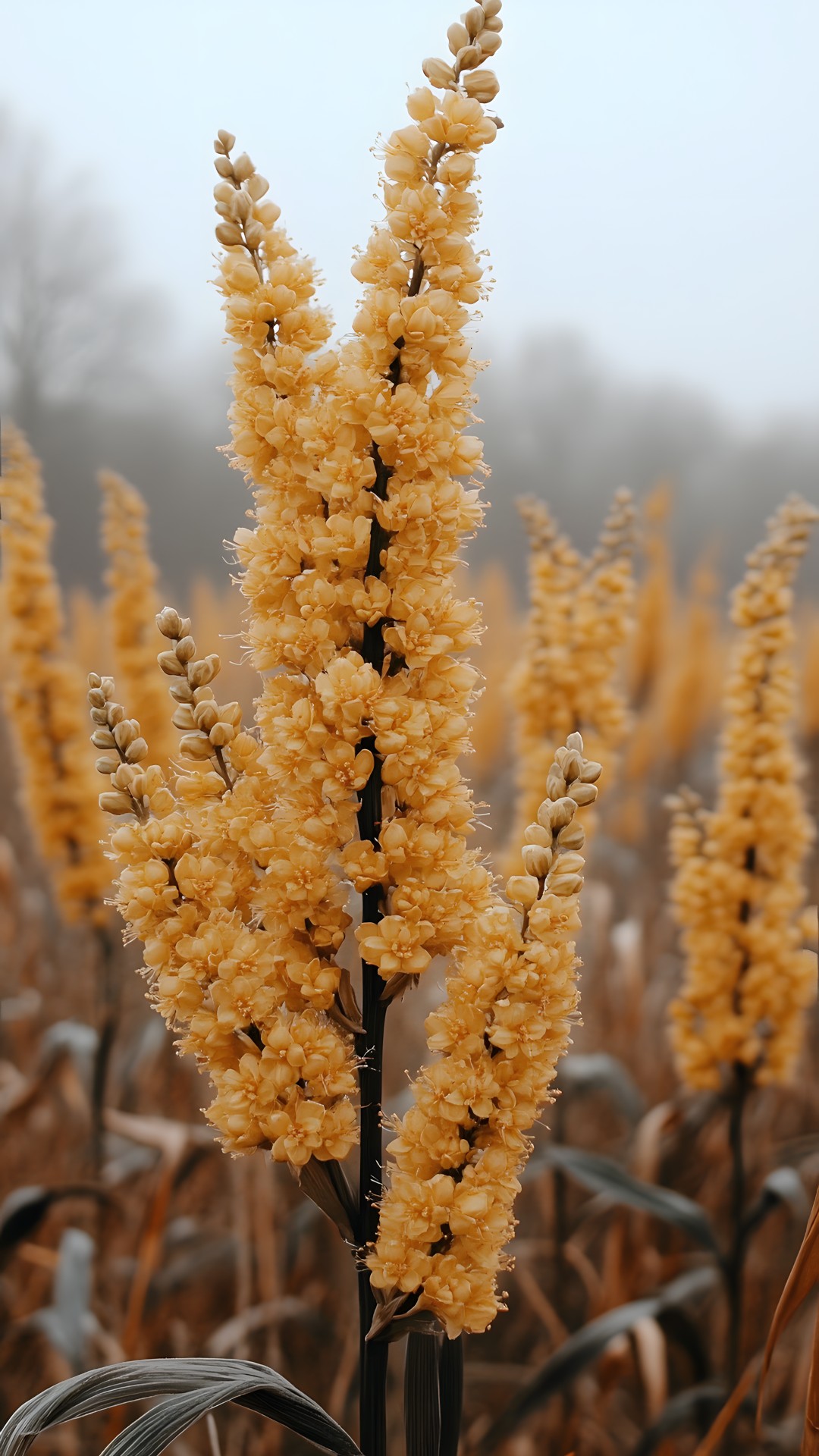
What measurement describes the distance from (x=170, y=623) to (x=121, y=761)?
15 centimetres

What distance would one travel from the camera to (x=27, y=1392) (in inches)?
104

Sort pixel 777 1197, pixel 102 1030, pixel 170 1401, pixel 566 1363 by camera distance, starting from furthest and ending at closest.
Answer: pixel 102 1030 < pixel 777 1197 < pixel 566 1363 < pixel 170 1401

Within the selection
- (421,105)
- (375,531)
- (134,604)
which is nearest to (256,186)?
(421,105)

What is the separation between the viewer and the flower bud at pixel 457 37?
0.89 m

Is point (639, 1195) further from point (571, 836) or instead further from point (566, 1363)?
point (571, 836)

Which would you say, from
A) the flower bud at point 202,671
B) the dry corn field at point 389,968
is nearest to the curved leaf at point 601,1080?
the dry corn field at point 389,968

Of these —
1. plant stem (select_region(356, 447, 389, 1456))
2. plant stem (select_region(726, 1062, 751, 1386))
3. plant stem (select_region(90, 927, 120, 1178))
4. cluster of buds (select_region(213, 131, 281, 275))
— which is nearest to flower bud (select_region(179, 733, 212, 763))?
plant stem (select_region(356, 447, 389, 1456))

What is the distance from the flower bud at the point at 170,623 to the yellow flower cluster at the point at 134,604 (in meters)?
1.67

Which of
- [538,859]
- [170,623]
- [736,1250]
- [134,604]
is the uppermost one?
[134,604]

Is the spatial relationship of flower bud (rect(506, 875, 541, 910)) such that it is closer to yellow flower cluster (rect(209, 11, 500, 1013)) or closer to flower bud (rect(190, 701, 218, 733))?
yellow flower cluster (rect(209, 11, 500, 1013))

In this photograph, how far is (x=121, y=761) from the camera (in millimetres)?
958

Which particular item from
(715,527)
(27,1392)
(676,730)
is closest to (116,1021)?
(27,1392)

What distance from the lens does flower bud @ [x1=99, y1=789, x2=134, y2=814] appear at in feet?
3.02

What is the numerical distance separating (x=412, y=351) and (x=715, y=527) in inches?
219
